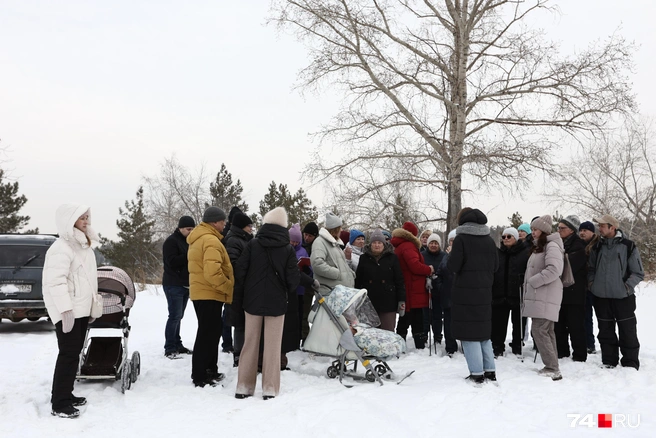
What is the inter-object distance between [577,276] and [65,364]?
6606 mm

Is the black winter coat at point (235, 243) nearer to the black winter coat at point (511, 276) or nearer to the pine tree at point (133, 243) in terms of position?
the black winter coat at point (511, 276)

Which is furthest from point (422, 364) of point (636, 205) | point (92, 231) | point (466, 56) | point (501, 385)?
point (636, 205)

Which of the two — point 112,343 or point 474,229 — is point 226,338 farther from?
point 474,229

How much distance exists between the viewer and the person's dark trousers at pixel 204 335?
6.12 meters

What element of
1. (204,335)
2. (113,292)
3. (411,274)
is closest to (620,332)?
(411,274)

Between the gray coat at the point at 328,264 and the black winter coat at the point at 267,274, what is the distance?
109cm

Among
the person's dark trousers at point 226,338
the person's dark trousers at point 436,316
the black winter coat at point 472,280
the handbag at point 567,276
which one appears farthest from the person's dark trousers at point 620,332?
the person's dark trousers at point 226,338

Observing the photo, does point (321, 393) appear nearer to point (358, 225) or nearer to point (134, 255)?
point (358, 225)

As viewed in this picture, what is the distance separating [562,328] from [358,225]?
785 centimetres

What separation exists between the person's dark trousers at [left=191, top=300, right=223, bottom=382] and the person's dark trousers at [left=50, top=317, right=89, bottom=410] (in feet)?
4.34

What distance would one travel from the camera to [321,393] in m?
5.79

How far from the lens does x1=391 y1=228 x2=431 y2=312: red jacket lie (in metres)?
8.03

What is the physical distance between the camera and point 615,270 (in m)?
7.13

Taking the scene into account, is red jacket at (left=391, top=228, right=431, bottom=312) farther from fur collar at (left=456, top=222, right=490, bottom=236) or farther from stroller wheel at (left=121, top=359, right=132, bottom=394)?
stroller wheel at (left=121, top=359, right=132, bottom=394)
